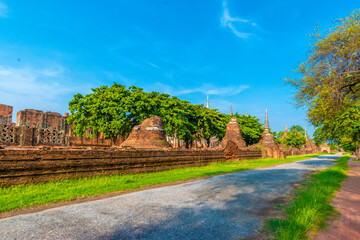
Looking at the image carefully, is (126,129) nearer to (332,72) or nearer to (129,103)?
(129,103)

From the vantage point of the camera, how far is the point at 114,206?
478cm

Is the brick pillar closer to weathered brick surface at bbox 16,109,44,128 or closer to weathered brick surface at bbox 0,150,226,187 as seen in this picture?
weathered brick surface at bbox 0,150,226,187

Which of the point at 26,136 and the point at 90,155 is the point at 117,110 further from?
the point at 90,155

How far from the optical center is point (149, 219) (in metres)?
3.93

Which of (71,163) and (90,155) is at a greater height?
(90,155)

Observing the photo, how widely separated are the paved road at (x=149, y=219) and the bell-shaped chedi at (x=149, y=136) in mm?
7797

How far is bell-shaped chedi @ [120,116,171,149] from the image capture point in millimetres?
13508

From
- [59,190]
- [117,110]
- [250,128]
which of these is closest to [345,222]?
[59,190]

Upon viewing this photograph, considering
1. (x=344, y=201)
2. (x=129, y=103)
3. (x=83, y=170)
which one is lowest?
(x=344, y=201)

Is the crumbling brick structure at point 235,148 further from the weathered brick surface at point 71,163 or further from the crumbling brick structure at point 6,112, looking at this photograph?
the crumbling brick structure at point 6,112

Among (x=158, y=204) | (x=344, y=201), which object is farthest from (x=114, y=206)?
(x=344, y=201)

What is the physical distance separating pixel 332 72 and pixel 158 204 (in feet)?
29.5

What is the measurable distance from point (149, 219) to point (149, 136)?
32.9ft

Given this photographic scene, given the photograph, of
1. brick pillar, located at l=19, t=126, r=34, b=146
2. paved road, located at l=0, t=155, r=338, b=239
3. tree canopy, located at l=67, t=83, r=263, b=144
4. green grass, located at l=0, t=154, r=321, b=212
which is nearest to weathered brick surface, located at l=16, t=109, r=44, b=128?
tree canopy, located at l=67, t=83, r=263, b=144
